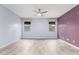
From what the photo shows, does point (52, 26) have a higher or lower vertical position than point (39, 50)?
higher

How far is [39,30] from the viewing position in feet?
39.5

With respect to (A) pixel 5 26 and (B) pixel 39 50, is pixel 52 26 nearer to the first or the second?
(A) pixel 5 26

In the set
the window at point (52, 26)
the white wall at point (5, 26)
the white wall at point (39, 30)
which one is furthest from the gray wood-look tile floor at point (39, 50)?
the window at point (52, 26)

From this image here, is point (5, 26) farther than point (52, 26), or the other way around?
point (52, 26)

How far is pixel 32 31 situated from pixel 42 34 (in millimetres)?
1162

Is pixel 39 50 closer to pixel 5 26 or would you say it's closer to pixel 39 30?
pixel 5 26

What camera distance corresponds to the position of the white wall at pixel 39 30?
472 inches

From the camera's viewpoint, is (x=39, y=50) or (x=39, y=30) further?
(x=39, y=30)

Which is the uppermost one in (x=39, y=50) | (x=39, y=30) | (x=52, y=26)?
(x=52, y=26)

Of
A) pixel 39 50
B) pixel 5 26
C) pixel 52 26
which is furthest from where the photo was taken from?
pixel 52 26

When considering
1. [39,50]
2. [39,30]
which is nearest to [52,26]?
[39,30]

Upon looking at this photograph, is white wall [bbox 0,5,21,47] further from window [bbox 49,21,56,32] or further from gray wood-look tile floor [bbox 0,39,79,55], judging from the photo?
window [bbox 49,21,56,32]

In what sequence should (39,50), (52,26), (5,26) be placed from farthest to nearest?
(52,26), (5,26), (39,50)
